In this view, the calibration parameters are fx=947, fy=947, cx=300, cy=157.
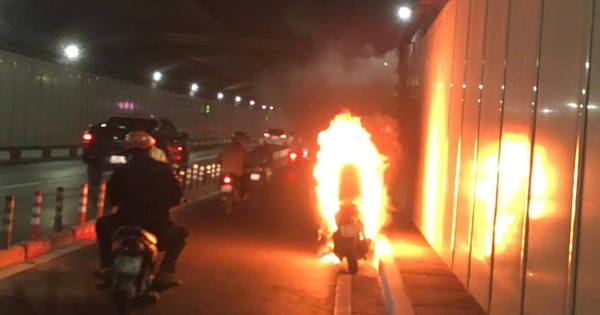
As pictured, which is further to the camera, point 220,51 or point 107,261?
point 220,51

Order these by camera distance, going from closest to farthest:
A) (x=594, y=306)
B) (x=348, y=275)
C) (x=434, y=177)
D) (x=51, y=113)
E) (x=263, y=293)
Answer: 1. (x=594, y=306)
2. (x=263, y=293)
3. (x=348, y=275)
4. (x=434, y=177)
5. (x=51, y=113)

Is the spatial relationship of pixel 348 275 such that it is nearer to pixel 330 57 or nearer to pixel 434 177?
pixel 434 177

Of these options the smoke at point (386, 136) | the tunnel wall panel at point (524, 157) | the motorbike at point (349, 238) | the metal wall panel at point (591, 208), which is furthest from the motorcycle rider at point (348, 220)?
the metal wall panel at point (591, 208)

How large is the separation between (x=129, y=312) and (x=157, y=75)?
6195cm

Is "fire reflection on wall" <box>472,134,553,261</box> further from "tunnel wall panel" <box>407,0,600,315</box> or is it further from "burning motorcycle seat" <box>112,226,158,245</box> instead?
"burning motorcycle seat" <box>112,226,158,245</box>

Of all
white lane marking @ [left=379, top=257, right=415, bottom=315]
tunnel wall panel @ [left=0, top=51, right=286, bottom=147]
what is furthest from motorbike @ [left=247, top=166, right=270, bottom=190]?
white lane marking @ [left=379, top=257, right=415, bottom=315]

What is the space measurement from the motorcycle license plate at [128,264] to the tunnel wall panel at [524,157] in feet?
10.0

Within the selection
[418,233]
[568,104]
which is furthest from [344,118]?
[568,104]

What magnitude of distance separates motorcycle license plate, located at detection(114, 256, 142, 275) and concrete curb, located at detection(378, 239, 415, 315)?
103 inches

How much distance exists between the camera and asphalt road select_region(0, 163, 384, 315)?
979 cm

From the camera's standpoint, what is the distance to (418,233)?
56.5 ft

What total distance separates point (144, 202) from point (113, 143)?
20249 mm

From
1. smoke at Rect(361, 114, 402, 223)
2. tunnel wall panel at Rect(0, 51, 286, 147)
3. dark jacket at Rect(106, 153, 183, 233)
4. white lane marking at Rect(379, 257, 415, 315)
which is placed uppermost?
tunnel wall panel at Rect(0, 51, 286, 147)

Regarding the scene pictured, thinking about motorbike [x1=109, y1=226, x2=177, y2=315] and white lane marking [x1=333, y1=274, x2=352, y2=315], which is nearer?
motorbike [x1=109, y1=226, x2=177, y2=315]
